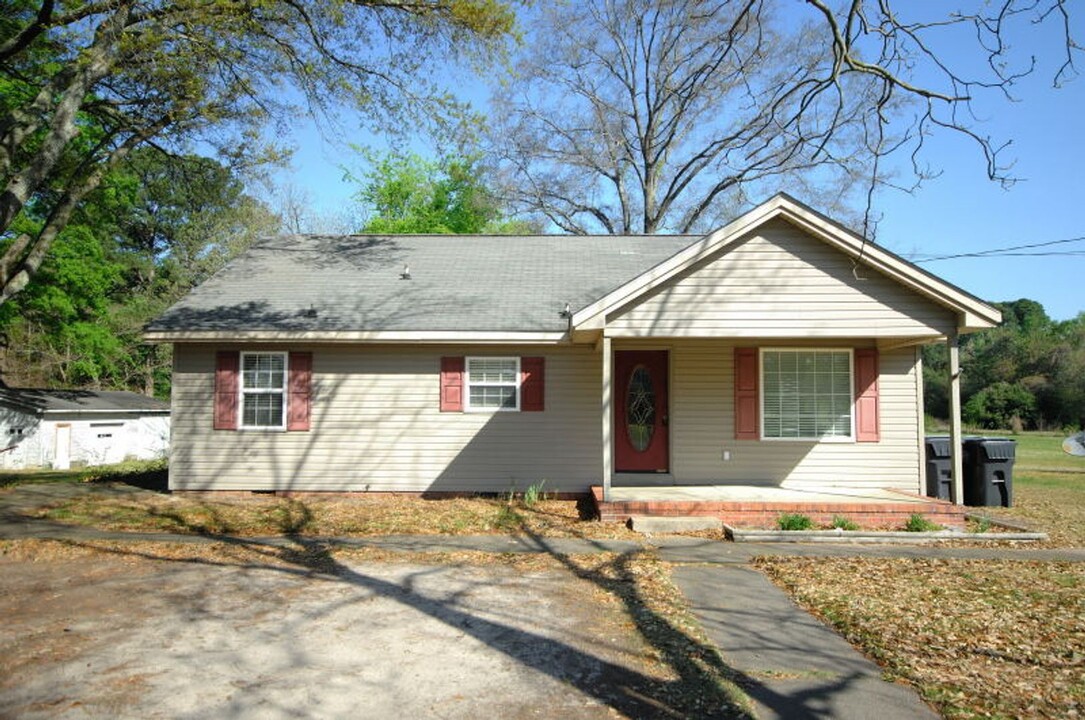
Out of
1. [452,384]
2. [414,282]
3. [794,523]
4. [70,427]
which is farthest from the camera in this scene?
[70,427]

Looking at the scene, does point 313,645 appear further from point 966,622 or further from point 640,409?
point 640,409

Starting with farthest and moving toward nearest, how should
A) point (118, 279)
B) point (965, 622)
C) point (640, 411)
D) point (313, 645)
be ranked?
1. point (118, 279)
2. point (640, 411)
3. point (965, 622)
4. point (313, 645)

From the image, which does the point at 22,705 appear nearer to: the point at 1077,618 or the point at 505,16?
the point at 1077,618

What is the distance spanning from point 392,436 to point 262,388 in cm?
233

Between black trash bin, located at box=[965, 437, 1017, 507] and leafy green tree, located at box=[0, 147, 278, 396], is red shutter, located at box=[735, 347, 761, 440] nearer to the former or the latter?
black trash bin, located at box=[965, 437, 1017, 507]

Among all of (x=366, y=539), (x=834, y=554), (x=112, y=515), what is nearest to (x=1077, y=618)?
(x=834, y=554)

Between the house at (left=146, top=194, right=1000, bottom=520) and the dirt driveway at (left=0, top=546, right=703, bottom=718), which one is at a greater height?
the house at (left=146, top=194, right=1000, bottom=520)

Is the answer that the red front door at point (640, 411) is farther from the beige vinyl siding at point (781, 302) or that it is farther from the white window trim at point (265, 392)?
the white window trim at point (265, 392)

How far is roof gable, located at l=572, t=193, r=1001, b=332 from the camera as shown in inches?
365

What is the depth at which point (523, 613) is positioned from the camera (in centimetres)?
578

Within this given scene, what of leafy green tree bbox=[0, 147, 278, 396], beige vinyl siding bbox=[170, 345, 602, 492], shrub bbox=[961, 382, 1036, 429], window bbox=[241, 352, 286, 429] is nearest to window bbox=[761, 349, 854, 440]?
beige vinyl siding bbox=[170, 345, 602, 492]

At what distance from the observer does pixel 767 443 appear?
37.6 ft

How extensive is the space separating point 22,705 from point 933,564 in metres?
7.88

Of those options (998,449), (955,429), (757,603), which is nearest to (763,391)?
(955,429)
